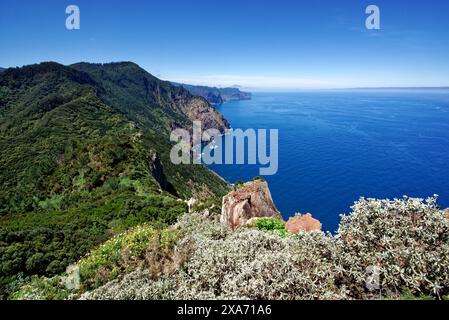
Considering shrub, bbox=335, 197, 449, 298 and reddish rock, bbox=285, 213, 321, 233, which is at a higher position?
shrub, bbox=335, 197, 449, 298

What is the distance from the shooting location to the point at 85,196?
62.6 meters

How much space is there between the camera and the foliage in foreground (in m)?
7.86

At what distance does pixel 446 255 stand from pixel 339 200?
10072 centimetres

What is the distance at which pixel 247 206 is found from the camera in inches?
898

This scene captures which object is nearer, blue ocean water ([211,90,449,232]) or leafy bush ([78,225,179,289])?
leafy bush ([78,225,179,289])

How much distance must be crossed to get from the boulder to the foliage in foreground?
39.7 feet

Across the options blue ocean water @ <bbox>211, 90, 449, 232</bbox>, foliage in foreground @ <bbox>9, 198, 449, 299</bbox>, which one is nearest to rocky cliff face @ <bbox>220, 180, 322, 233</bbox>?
foliage in foreground @ <bbox>9, 198, 449, 299</bbox>

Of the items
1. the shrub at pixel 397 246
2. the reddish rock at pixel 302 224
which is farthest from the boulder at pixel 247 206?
the shrub at pixel 397 246

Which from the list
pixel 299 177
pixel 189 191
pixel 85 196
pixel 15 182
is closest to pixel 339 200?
pixel 299 177

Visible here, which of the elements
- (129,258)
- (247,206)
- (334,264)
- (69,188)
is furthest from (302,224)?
(69,188)

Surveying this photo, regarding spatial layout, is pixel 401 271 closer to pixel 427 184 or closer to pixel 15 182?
pixel 15 182

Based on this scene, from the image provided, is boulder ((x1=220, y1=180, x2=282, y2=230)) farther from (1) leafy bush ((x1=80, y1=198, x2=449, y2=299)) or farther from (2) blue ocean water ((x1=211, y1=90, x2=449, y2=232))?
(2) blue ocean water ((x1=211, y1=90, x2=449, y2=232))

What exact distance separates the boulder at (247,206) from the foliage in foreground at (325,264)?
12.1 m

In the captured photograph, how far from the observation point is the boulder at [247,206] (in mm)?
22547
